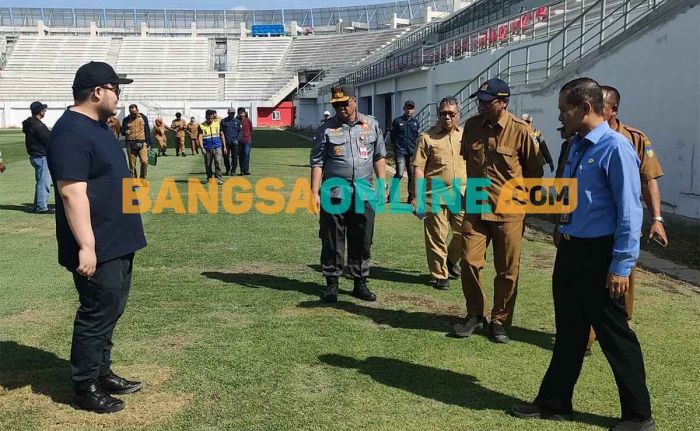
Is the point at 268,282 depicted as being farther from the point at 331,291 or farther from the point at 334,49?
the point at 334,49

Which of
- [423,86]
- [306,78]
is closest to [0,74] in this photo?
[306,78]

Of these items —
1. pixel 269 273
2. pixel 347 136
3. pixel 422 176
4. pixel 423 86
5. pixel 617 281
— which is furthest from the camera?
pixel 423 86

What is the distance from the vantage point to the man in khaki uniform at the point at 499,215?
474 centimetres

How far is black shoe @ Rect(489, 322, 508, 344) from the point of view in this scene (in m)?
4.77

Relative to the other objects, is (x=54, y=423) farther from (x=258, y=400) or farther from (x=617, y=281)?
(x=617, y=281)

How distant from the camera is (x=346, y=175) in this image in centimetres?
571

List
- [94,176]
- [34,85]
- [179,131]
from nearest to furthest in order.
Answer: [94,176] → [179,131] → [34,85]

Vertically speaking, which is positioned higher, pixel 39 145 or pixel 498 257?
pixel 39 145

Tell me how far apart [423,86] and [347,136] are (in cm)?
2325

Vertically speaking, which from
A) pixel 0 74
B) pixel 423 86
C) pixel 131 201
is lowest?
pixel 131 201

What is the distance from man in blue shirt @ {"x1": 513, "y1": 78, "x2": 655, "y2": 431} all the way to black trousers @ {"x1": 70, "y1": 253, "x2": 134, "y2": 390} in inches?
100

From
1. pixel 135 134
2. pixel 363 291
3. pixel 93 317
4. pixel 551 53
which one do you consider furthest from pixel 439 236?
pixel 551 53

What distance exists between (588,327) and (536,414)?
58 cm

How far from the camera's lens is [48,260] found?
736cm
